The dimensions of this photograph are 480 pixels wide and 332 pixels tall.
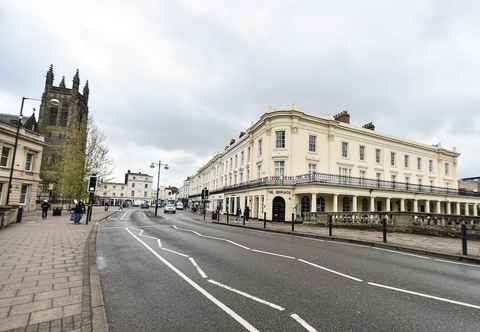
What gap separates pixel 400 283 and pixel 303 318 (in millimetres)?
3183

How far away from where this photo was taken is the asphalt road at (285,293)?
11.6ft

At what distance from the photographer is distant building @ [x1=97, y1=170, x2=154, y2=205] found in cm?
10656

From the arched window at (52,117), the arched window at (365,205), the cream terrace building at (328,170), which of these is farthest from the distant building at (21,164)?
the arched window at (365,205)

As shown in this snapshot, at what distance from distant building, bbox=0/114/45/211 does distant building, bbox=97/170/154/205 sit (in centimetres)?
7780

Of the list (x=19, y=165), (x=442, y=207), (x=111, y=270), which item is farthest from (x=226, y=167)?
(x=111, y=270)

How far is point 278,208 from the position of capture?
28344 mm

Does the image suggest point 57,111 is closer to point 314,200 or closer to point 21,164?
point 21,164

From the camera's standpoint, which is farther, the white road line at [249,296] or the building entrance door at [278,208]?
the building entrance door at [278,208]

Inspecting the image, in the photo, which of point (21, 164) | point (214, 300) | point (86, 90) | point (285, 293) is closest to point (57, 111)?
point (86, 90)

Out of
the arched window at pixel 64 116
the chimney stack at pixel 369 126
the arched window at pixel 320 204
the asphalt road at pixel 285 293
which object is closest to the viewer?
the asphalt road at pixel 285 293

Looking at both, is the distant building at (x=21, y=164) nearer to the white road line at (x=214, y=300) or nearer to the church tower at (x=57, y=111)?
the church tower at (x=57, y=111)

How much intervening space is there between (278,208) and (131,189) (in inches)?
3838

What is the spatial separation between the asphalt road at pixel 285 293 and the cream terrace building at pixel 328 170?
59.9 ft

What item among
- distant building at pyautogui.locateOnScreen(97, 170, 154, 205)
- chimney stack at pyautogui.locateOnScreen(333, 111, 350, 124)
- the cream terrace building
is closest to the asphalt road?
the cream terrace building
